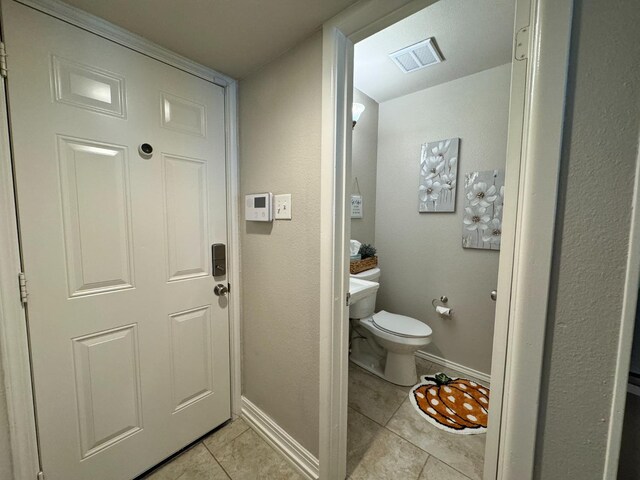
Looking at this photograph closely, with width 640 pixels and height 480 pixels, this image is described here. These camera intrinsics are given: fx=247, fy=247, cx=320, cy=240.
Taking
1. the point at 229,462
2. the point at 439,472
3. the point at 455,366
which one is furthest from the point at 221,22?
the point at 455,366

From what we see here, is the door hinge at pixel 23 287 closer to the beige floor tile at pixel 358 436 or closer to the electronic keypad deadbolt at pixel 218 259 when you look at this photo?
the electronic keypad deadbolt at pixel 218 259

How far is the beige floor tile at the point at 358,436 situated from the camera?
1.32m

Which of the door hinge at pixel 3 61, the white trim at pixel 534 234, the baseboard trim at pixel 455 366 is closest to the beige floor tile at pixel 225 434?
the white trim at pixel 534 234

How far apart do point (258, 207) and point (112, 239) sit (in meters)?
0.65

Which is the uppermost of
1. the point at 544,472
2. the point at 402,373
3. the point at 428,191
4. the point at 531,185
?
the point at 428,191

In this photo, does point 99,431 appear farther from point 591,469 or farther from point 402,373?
point 402,373

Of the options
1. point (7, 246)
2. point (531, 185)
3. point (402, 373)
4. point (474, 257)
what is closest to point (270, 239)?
point (7, 246)

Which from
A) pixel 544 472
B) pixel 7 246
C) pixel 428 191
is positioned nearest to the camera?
pixel 544 472

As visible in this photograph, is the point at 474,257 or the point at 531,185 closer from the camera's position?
the point at 531,185

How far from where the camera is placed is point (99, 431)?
1087 mm

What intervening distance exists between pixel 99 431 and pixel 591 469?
1.70 meters

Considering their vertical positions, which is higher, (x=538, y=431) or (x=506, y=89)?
(x=506, y=89)

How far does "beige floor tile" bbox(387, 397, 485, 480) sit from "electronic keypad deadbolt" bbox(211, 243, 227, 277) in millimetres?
1405

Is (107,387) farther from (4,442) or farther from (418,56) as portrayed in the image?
(418,56)
